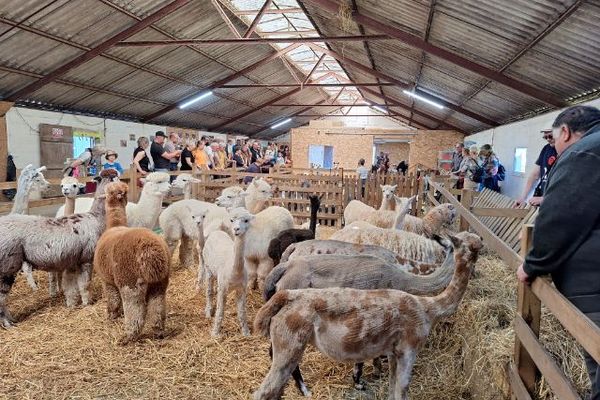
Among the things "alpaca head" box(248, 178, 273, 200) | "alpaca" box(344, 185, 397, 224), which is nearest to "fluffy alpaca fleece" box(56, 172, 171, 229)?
"alpaca head" box(248, 178, 273, 200)

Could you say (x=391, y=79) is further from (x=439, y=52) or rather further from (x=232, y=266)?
(x=232, y=266)

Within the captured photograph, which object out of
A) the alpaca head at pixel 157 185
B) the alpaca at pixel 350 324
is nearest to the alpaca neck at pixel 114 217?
the alpaca head at pixel 157 185

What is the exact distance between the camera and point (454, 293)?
302cm

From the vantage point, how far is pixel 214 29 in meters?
13.9

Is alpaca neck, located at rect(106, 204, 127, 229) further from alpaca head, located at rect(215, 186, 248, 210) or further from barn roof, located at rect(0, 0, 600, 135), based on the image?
barn roof, located at rect(0, 0, 600, 135)

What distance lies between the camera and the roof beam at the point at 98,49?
1114 cm

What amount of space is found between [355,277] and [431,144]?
76.5 ft

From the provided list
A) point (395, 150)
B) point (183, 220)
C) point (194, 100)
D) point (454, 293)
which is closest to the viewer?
point (454, 293)

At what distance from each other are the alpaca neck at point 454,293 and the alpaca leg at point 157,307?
2845mm

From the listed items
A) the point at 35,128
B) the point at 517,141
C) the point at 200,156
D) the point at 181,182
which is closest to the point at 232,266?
the point at 181,182

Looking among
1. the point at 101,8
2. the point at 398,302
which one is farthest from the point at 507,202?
the point at 101,8

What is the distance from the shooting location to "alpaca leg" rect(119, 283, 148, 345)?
4270 mm

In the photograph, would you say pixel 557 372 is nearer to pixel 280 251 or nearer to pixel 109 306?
pixel 280 251

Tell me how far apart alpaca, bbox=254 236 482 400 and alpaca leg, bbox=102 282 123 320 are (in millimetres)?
2730
